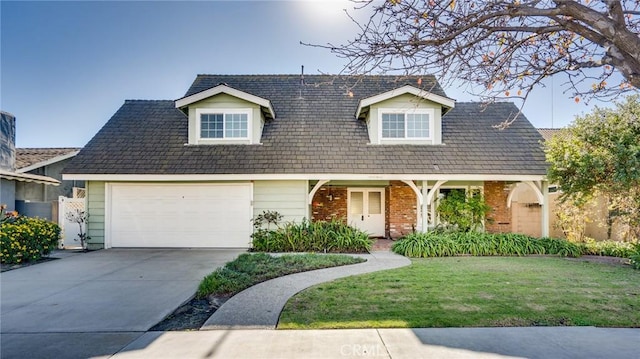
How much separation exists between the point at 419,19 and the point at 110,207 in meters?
12.1

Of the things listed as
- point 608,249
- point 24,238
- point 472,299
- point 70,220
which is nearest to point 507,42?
point 472,299

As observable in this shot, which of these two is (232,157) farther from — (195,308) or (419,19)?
(419,19)

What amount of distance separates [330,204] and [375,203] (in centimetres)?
198

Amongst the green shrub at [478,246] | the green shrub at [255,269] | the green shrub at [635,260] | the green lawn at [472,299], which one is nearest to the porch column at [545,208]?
the green shrub at [478,246]

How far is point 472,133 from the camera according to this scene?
13.5 metres

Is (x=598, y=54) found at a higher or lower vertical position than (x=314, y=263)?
higher

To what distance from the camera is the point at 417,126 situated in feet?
43.2

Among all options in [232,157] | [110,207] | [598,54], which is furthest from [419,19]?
[110,207]

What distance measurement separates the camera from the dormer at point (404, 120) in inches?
509

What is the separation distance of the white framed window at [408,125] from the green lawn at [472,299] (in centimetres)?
600

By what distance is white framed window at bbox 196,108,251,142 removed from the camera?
42.5ft

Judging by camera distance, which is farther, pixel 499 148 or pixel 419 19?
pixel 499 148

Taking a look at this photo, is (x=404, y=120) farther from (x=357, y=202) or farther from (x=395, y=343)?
(x=395, y=343)

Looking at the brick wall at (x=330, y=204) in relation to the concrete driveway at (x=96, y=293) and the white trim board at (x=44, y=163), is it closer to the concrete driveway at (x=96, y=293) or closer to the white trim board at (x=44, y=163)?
the concrete driveway at (x=96, y=293)
